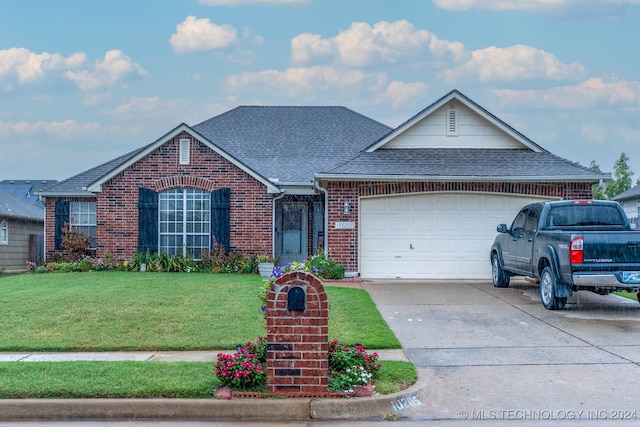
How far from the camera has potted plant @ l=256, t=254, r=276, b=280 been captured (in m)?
16.4

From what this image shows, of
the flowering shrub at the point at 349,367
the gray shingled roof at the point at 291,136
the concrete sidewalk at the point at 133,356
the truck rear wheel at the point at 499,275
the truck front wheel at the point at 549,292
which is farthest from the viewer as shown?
the gray shingled roof at the point at 291,136

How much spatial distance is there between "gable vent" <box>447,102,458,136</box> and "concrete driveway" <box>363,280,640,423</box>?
541 cm

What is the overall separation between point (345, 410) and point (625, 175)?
151 feet

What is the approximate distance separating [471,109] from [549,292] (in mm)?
7052

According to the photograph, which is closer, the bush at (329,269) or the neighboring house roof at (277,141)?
the bush at (329,269)

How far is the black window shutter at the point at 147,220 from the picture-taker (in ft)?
59.4

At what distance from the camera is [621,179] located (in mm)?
45531

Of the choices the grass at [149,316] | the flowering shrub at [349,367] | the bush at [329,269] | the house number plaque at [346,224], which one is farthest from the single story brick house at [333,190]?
the flowering shrub at [349,367]

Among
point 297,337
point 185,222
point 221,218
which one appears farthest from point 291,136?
point 297,337

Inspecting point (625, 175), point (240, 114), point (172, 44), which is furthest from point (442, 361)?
point (625, 175)

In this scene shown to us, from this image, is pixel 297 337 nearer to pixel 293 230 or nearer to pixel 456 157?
pixel 456 157

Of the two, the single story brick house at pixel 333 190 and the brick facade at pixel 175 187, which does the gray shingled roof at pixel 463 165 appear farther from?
the brick facade at pixel 175 187

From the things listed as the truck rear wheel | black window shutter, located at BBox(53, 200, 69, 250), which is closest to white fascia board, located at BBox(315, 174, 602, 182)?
the truck rear wheel

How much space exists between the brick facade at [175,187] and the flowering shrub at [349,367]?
37.5ft
